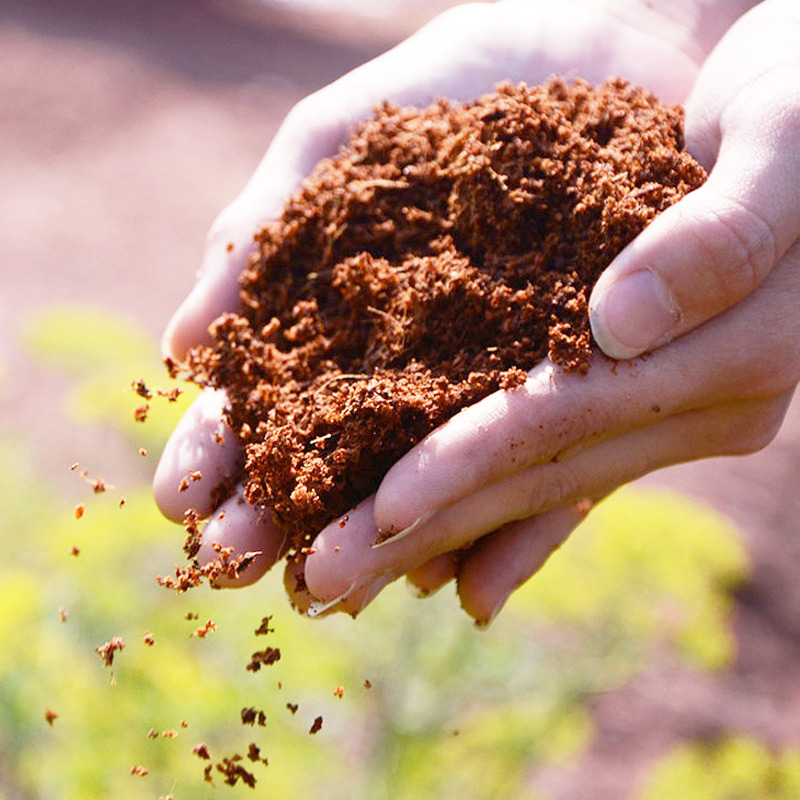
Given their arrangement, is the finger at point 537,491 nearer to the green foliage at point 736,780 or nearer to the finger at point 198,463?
the finger at point 198,463

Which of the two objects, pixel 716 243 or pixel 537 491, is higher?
pixel 716 243

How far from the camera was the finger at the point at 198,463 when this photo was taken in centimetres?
157

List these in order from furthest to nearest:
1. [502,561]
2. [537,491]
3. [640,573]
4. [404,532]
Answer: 1. [640,573]
2. [502,561]
3. [537,491]
4. [404,532]

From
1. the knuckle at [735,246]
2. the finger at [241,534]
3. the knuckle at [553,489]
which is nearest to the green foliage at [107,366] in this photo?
the finger at [241,534]

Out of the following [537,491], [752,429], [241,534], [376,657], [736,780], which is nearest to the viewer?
[241,534]

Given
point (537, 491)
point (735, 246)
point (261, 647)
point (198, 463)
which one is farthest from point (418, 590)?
point (261, 647)

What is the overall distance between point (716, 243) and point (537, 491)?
0.47 m

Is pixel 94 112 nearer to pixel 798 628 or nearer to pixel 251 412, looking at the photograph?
pixel 798 628

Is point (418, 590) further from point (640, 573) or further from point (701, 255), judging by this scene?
point (640, 573)

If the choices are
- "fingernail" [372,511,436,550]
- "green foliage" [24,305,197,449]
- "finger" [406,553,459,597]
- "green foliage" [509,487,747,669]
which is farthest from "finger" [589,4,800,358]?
"green foliage" [24,305,197,449]

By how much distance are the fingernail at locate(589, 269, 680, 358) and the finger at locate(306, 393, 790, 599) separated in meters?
0.24

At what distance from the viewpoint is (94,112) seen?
30.7 ft

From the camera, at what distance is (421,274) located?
158 cm

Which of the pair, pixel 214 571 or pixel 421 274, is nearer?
pixel 214 571
